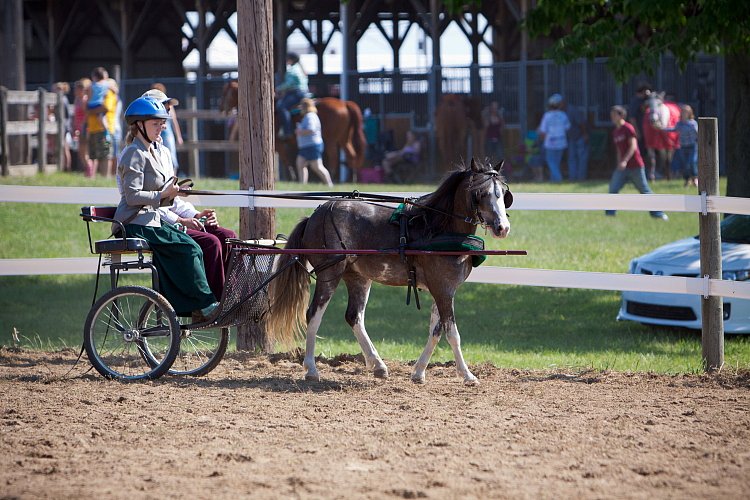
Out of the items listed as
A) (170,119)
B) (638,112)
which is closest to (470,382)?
(170,119)

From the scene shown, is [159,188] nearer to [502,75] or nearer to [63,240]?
[63,240]

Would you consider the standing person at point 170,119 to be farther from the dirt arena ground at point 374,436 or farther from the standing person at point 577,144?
the standing person at point 577,144

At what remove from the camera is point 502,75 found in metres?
28.7

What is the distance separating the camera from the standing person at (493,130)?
28.3 metres

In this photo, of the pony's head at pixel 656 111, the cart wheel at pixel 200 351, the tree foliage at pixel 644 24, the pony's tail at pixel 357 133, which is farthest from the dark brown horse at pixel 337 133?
the cart wheel at pixel 200 351

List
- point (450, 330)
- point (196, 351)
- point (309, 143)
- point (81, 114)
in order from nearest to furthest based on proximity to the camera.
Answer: point (450, 330)
point (196, 351)
point (81, 114)
point (309, 143)

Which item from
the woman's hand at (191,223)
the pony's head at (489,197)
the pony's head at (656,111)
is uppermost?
the pony's head at (656,111)

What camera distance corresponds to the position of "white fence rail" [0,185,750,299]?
8555 millimetres

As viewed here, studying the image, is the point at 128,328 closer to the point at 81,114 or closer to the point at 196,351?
the point at 196,351

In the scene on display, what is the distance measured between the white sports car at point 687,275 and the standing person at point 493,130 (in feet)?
54.4

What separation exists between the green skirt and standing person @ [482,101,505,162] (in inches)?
809

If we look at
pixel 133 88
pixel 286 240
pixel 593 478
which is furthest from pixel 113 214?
pixel 133 88

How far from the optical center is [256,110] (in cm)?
973

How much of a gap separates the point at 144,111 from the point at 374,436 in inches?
125
